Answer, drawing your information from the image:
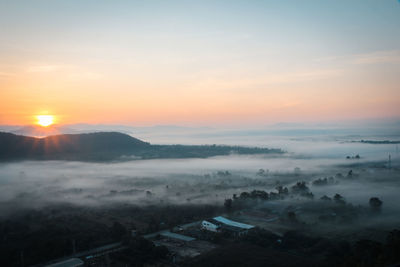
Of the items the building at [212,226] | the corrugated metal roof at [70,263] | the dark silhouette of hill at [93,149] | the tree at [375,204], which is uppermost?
the dark silhouette of hill at [93,149]

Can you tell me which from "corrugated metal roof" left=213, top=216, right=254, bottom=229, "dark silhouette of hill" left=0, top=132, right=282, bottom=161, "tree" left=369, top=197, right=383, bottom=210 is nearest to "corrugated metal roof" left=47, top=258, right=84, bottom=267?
"corrugated metal roof" left=213, top=216, right=254, bottom=229

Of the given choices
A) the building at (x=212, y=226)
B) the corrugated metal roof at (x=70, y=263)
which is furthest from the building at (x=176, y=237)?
the corrugated metal roof at (x=70, y=263)

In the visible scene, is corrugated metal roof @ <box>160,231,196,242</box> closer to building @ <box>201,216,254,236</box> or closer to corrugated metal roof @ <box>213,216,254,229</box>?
building @ <box>201,216,254,236</box>

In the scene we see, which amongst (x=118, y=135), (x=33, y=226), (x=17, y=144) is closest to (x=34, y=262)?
(x=33, y=226)

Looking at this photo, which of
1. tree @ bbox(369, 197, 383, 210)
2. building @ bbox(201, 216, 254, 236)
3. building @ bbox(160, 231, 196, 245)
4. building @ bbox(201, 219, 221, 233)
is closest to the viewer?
building @ bbox(160, 231, 196, 245)

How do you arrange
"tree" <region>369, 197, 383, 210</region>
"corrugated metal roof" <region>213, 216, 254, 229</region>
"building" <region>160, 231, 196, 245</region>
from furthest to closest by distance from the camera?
"tree" <region>369, 197, 383, 210</region> → "corrugated metal roof" <region>213, 216, 254, 229</region> → "building" <region>160, 231, 196, 245</region>

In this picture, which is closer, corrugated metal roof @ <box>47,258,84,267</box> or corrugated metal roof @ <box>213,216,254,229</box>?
corrugated metal roof @ <box>47,258,84,267</box>

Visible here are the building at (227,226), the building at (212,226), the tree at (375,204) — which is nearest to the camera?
the building at (227,226)

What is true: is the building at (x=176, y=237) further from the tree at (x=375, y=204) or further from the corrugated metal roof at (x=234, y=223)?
the tree at (x=375, y=204)

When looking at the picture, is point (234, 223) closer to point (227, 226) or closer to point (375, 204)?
point (227, 226)

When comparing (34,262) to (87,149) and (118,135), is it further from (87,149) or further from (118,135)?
(118,135)
